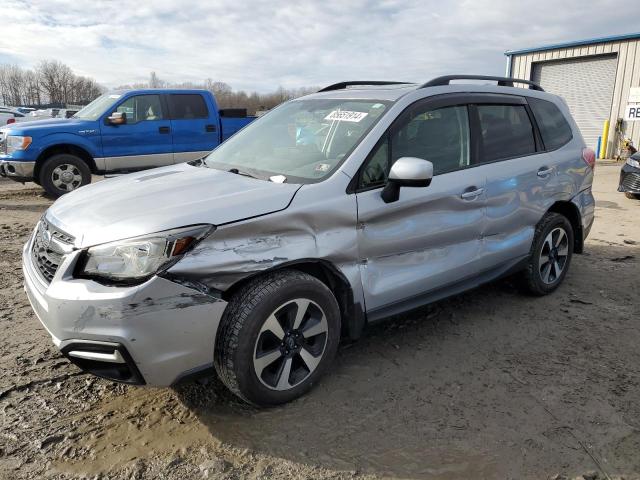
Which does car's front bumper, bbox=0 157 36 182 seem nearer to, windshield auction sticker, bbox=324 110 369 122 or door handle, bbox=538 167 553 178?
windshield auction sticker, bbox=324 110 369 122

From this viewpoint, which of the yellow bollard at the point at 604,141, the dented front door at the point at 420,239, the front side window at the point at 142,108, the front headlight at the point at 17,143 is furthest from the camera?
the yellow bollard at the point at 604,141

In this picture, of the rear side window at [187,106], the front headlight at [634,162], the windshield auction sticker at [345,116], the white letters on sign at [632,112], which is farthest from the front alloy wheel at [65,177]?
the white letters on sign at [632,112]

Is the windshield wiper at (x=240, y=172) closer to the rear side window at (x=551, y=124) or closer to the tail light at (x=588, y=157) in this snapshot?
the rear side window at (x=551, y=124)

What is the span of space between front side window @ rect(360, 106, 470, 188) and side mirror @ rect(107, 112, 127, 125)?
22.7 feet

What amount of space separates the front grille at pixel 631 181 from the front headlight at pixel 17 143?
1010 centimetres

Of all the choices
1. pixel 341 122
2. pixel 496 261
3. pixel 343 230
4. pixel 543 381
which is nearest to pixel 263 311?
pixel 343 230

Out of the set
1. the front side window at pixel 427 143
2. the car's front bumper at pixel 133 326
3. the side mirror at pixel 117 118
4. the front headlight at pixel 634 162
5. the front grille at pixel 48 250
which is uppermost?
the side mirror at pixel 117 118

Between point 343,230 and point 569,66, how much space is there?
1946cm

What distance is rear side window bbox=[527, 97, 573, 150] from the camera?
172 inches

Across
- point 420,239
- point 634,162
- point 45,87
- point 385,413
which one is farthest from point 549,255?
point 45,87

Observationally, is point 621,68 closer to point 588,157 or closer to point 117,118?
point 588,157

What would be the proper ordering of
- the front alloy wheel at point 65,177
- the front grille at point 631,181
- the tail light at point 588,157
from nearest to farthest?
the tail light at point 588,157 → the front alloy wheel at point 65,177 → the front grille at point 631,181

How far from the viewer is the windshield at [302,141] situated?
311 cm

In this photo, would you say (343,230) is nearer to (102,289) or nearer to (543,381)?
(102,289)
